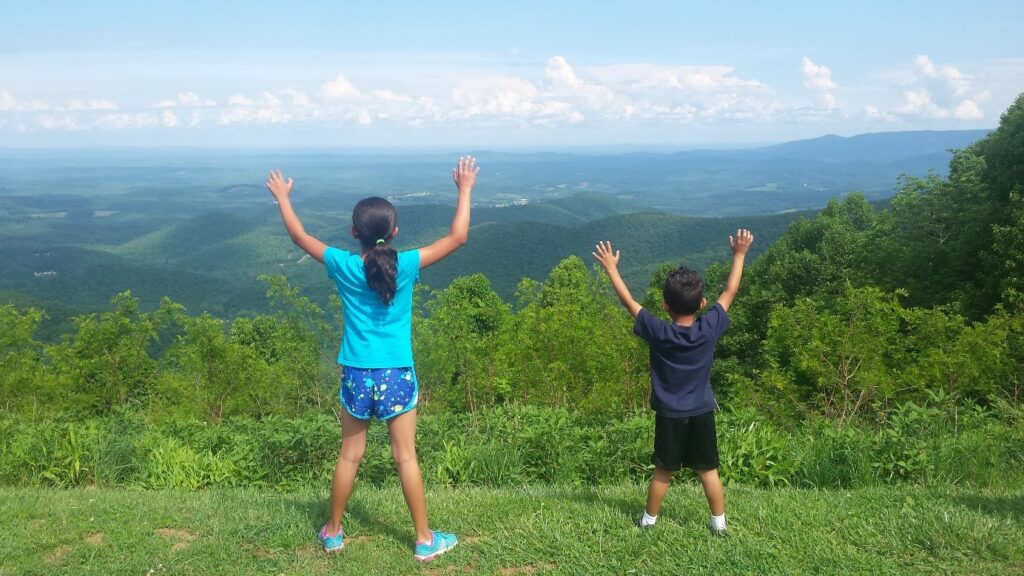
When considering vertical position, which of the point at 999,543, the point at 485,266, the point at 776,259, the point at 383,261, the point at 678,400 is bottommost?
the point at 485,266

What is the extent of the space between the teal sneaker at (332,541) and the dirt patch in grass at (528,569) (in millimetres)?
948

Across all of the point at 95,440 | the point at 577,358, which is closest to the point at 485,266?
the point at 577,358

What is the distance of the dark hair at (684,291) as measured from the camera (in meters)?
3.45

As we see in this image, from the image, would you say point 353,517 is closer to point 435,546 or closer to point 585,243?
point 435,546

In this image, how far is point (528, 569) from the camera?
3426 millimetres

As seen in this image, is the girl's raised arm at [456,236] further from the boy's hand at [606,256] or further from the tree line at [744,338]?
the tree line at [744,338]

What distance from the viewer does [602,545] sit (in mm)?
3574

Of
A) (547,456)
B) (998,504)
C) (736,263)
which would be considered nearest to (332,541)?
(547,456)

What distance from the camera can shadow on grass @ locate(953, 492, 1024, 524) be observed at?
12.6 feet

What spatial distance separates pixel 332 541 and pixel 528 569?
1.13 metres

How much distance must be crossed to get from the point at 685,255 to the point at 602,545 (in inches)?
3803

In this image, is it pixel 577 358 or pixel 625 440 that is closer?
pixel 625 440

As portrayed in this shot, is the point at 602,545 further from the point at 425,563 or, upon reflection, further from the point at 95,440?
the point at 95,440

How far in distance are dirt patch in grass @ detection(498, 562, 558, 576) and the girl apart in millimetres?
406
